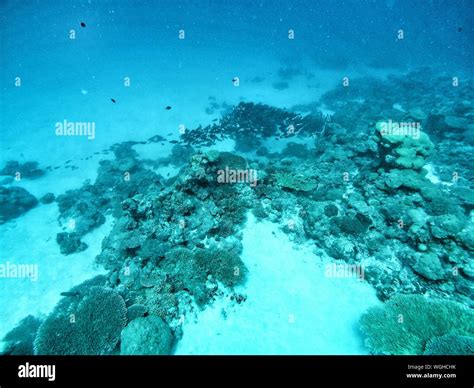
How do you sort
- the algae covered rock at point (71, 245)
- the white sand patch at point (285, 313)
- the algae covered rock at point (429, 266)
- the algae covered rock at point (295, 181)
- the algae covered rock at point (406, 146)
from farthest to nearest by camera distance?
the algae covered rock at point (71, 245) < the algae covered rock at point (295, 181) < the algae covered rock at point (406, 146) < the algae covered rock at point (429, 266) < the white sand patch at point (285, 313)

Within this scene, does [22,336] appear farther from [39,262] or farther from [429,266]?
[429,266]

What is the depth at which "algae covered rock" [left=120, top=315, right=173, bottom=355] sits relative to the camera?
5012mm

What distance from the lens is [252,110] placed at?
19.4 m

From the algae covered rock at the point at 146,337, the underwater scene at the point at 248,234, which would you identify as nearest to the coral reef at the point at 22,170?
the underwater scene at the point at 248,234

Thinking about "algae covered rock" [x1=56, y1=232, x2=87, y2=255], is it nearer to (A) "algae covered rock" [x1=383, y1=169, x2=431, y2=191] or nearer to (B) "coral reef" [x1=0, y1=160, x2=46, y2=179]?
(B) "coral reef" [x1=0, y1=160, x2=46, y2=179]

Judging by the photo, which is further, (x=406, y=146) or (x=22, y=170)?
(x=22, y=170)

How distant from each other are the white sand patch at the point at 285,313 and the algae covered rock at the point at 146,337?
17.6 inches

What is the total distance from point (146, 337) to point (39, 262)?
29.6ft

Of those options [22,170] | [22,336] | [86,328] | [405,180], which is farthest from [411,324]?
[22,170]

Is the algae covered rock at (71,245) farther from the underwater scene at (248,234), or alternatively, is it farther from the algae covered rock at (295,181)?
the algae covered rock at (295,181)

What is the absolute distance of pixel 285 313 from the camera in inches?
236

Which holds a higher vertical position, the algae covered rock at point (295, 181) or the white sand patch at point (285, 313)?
the algae covered rock at point (295, 181)

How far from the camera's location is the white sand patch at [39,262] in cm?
912
